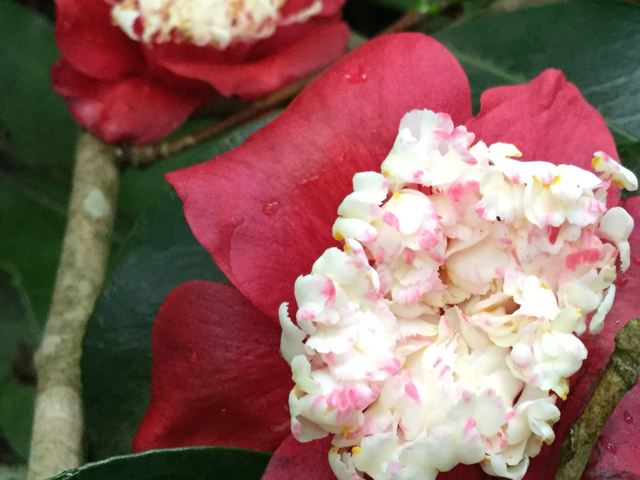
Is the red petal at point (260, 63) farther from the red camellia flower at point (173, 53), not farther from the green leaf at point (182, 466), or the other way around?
Result: the green leaf at point (182, 466)

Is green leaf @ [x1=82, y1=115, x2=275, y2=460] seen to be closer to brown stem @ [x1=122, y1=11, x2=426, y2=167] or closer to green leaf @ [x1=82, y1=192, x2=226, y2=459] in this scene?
green leaf @ [x1=82, y1=192, x2=226, y2=459]

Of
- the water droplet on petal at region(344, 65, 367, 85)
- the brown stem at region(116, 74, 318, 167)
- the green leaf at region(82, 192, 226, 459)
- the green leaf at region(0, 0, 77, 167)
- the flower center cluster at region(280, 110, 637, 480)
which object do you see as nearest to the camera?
the flower center cluster at region(280, 110, 637, 480)

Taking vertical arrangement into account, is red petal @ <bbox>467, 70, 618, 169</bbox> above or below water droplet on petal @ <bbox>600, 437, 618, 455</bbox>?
above

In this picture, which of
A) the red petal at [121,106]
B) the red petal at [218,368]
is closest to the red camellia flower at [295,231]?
the red petal at [218,368]

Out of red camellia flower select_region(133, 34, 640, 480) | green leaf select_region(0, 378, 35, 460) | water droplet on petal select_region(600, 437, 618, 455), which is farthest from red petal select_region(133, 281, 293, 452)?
green leaf select_region(0, 378, 35, 460)

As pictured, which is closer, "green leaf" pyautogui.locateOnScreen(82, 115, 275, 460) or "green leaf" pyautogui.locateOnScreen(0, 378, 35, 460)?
"green leaf" pyautogui.locateOnScreen(82, 115, 275, 460)

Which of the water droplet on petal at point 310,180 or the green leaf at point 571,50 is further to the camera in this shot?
the green leaf at point 571,50
